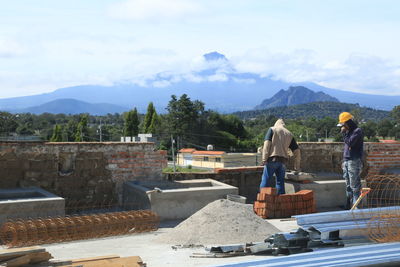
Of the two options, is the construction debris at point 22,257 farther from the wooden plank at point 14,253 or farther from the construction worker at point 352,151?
the construction worker at point 352,151

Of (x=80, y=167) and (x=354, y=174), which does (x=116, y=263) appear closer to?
(x=80, y=167)

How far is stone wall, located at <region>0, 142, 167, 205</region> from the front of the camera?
9.99 metres

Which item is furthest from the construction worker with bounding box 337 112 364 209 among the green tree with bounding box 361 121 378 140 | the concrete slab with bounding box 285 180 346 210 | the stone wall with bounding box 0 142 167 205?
the green tree with bounding box 361 121 378 140

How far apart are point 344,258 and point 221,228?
2.30 m

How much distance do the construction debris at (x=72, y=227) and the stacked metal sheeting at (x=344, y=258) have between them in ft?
11.8

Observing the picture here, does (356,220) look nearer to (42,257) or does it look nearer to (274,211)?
(274,211)

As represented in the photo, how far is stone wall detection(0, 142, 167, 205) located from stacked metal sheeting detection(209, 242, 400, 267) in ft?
19.6

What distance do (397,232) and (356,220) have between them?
61cm

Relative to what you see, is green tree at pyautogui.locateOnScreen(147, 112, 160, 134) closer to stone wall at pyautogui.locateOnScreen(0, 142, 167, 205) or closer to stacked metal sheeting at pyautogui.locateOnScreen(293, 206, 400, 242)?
stone wall at pyautogui.locateOnScreen(0, 142, 167, 205)

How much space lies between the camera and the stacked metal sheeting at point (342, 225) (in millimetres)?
6934

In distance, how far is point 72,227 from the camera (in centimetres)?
809

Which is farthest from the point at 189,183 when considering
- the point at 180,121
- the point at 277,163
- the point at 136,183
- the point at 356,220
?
the point at 180,121

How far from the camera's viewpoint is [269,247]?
21.1ft

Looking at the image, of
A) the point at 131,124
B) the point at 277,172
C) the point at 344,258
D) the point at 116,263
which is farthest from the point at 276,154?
the point at 131,124
